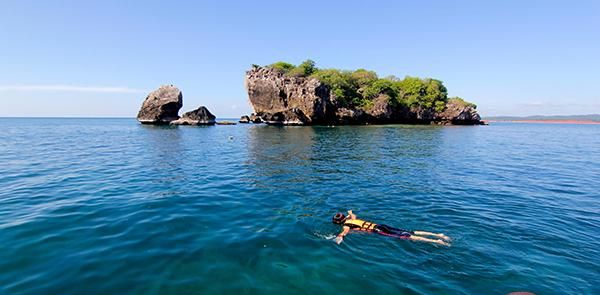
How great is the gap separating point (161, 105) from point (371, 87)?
62.8 meters

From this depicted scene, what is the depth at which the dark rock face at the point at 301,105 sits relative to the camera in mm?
72562

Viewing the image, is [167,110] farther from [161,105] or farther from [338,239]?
[338,239]

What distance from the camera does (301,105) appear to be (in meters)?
73.1

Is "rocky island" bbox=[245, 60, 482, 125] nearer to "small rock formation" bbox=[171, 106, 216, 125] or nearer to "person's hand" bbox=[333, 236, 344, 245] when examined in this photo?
"small rock formation" bbox=[171, 106, 216, 125]

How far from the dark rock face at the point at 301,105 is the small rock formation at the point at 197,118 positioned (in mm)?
14633

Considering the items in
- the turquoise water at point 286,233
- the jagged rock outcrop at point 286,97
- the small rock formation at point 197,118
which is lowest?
the turquoise water at point 286,233

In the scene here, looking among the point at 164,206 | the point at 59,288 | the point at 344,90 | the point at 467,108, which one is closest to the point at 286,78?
the point at 344,90

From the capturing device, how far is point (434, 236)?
8.05 metres

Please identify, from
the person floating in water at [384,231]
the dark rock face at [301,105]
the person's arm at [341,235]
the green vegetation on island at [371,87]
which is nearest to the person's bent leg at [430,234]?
the person floating in water at [384,231]

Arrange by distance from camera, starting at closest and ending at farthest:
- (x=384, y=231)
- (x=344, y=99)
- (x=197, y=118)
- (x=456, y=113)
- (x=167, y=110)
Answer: (x=384, y=231) → (x=344, y=99) → (x=167, y=110) → (x=197, y=118) → (x=456, y=113)

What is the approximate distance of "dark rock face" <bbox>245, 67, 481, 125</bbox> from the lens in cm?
7256

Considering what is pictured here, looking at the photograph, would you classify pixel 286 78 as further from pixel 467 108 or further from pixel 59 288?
pixel 59 288

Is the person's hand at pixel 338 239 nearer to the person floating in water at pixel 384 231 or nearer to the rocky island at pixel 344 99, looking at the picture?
the person floating in water at pixel 384 231

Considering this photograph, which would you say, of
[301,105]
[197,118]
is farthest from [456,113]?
[197,118]
